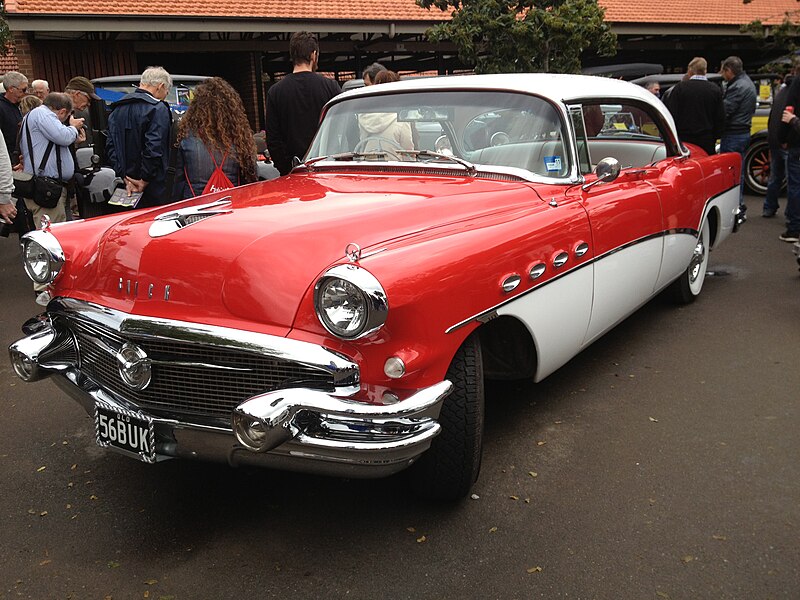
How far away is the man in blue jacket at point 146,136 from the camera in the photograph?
5422mm

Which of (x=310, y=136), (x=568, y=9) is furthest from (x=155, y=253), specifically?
(x=568, y=9)

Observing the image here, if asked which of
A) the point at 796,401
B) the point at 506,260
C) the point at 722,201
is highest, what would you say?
the point at 506,260

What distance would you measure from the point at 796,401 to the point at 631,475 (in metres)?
1.30

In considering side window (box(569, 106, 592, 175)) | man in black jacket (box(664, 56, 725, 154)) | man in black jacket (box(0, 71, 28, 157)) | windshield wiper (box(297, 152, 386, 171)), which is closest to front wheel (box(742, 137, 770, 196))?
man in black jacket (box(664, 56, 725, 154))

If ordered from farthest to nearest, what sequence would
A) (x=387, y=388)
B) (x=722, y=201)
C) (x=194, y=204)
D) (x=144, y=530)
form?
(x=722, y=201), (x=194, y=204), (x=144, y=530), (x=387, y=388)

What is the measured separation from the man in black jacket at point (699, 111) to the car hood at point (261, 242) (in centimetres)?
518

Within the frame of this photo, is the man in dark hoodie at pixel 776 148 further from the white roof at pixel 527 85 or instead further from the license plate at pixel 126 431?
the license plate at pixel 126 431

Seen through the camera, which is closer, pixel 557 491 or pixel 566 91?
pixel 557 491

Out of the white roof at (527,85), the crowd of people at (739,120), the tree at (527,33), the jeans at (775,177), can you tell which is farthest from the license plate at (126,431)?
the tree at (527,33)

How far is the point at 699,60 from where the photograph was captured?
8.24 m

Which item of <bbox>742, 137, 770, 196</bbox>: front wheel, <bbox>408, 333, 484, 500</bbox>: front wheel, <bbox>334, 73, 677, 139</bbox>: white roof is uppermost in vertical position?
<bbox>334, 73, 677, 139</bbox>: white roof

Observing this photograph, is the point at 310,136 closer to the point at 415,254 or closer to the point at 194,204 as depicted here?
the point at 194,204

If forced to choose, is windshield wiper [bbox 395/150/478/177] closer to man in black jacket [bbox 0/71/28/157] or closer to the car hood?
the car hood

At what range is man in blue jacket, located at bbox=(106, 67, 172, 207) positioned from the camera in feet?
17.8
